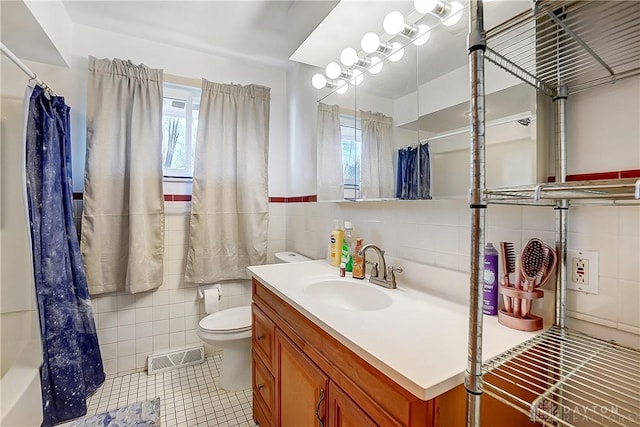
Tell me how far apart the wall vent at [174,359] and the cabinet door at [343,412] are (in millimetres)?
1647

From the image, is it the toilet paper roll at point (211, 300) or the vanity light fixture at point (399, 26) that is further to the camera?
the toilet paper roll at point (211, 300)

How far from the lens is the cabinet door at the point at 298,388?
92 cm

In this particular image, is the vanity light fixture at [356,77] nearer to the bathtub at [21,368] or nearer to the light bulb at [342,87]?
the light bulb at [342,87]

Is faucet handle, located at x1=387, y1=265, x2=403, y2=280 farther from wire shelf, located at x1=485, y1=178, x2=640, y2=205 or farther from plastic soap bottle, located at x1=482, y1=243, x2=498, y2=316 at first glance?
wire shelf, located at x1=485, y1=178, x2=640, y2=205

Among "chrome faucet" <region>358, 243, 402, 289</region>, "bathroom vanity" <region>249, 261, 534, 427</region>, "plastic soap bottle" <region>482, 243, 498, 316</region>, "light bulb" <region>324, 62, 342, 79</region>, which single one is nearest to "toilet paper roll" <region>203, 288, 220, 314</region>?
"bathroom vanity" <region>249, 261, 534, 427</region>

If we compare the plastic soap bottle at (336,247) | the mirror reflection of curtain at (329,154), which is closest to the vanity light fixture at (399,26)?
the mirror reflection of curtain at (329,154)

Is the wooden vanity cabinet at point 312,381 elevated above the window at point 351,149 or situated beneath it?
situated beneath

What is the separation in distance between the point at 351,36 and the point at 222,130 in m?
1.14

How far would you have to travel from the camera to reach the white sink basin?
4.17 feet

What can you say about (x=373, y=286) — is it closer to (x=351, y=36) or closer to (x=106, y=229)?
(x=351, y=36)

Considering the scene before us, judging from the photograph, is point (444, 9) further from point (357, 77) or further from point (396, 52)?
point (357, 77)

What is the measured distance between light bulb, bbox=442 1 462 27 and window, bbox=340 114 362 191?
1.89 feet

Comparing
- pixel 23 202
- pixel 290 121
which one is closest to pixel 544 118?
pixel 290 121

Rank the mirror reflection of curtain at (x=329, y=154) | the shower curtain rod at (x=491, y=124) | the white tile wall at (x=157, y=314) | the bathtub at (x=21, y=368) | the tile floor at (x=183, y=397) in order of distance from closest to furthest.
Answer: the shower curtain rod at (x=491, y=124) < the bathtub at (x=21, y=368) < the tile floor at (x=183, y=397) < the mirror reflection of curtain at (x=329, y=154) < the white tile wall at (x=157, y=314)
